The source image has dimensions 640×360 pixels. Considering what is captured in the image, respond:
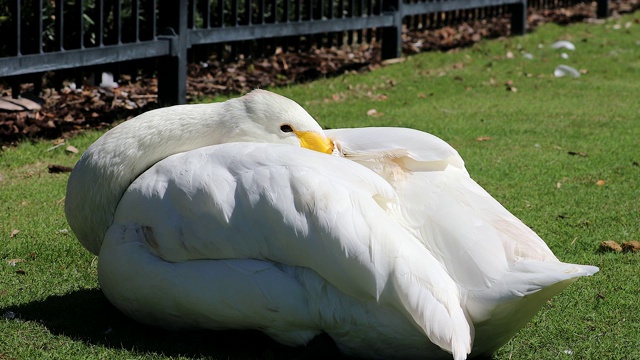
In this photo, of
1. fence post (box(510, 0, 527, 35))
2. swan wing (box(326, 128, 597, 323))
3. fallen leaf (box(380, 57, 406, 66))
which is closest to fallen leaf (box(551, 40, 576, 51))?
fence post (box(510, 0, 527, 35))

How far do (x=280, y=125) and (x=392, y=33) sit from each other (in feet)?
22.8

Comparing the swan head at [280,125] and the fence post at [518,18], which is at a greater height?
the swan head at [280,125]

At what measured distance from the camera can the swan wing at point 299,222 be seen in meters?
3.25

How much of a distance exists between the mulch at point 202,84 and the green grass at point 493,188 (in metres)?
0.34

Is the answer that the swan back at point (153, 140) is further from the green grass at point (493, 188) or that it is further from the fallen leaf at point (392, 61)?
the fallen leaf at point (392, 61)

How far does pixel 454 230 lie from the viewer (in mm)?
3471

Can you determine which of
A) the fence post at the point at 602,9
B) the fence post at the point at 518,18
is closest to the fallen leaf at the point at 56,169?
the fence post at the point at 518,18

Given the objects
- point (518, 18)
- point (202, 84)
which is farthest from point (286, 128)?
point (518, 18)

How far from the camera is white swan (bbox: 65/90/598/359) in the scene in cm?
327

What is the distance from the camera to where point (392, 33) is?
10766 millimetres

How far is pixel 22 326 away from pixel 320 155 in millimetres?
1279

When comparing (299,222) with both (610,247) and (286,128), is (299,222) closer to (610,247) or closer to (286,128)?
(286,128)

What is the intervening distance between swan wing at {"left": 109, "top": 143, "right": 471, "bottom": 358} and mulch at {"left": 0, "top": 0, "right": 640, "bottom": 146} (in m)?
3.51

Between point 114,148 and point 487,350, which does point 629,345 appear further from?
point 114,148
